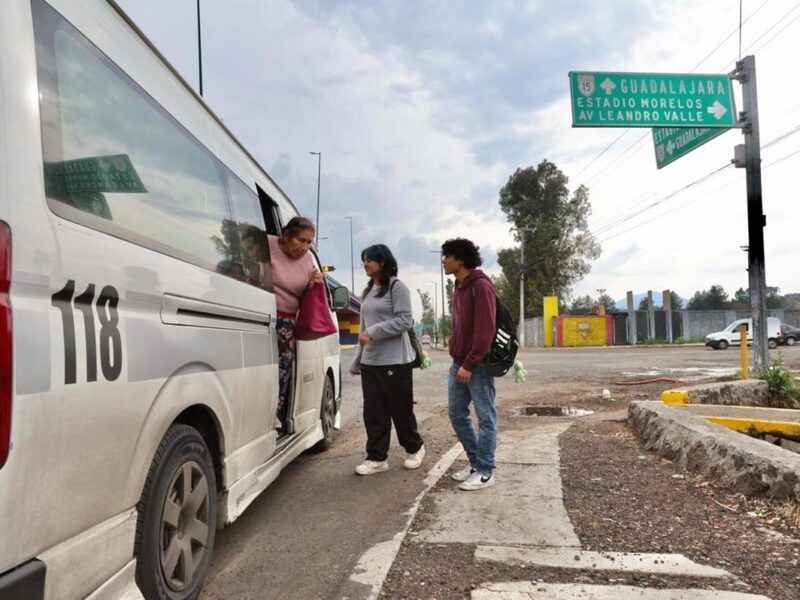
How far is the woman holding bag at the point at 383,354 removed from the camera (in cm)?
457

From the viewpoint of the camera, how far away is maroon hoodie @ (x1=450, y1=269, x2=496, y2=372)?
13.5 feet

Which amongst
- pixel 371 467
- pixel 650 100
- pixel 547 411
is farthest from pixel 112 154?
pixel 650 100

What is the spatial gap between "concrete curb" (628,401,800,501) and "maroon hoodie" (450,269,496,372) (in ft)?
5.87

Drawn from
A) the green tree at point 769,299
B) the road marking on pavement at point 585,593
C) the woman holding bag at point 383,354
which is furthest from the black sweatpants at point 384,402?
the green tree at point 769,299

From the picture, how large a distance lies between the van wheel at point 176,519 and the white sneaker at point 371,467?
80.3 inches

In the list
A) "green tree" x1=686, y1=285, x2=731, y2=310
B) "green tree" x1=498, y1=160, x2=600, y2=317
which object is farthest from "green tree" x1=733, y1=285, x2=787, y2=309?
"green tree" x1=498, y1=160, x2=600, y2=317

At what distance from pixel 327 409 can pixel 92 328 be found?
4.02 meters

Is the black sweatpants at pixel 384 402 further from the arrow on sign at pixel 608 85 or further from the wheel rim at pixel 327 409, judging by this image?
the arrow on sign at pixel 608 85

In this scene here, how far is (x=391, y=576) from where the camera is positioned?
2846 millimetres

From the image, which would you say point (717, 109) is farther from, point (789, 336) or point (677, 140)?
point (789, 336)

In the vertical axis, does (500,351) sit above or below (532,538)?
above

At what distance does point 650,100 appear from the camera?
10734 mm

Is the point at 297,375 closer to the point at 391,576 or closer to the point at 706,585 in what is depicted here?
the point at 391,576

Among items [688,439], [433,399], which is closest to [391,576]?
[688,439]
